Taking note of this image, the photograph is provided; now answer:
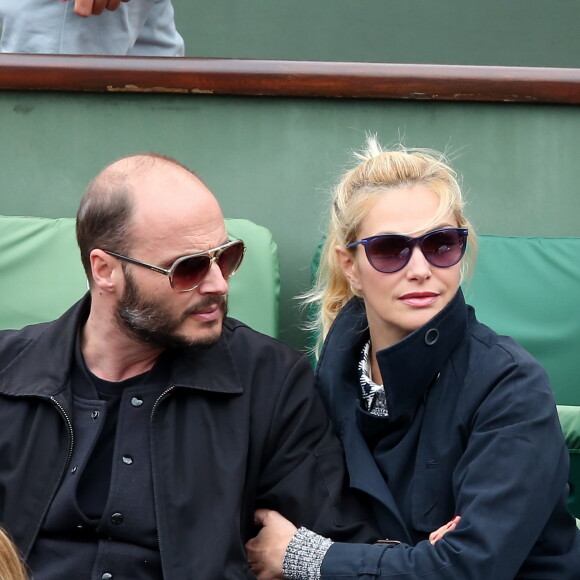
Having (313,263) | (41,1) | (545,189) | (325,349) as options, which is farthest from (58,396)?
(545,189)

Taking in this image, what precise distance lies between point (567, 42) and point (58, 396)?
11.0 ft

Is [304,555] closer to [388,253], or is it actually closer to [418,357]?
[418,357]

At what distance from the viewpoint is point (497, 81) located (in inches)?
133

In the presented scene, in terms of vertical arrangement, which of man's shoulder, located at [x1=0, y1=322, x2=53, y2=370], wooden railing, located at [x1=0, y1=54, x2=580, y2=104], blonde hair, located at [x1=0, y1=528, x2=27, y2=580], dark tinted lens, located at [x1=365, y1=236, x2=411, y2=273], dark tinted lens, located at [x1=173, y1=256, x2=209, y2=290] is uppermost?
wooden railing, located at [x1=0, y1=54, x2=580, y2=104]

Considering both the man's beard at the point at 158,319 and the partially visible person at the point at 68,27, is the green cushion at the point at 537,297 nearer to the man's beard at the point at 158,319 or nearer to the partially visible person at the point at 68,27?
the man's beard at the point at 158,319

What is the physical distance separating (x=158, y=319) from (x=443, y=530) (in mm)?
688

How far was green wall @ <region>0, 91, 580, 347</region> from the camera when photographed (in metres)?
3.42

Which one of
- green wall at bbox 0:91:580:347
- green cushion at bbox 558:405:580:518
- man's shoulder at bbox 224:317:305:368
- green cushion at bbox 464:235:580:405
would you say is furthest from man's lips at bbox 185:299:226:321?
green wall at bbox 0:91:580:347

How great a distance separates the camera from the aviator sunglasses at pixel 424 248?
218 centimetres

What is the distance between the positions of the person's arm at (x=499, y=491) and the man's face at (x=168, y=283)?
549 millimetres

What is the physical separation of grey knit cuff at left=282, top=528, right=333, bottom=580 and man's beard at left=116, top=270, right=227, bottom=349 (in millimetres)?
422

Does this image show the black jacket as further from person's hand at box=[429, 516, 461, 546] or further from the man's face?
person's hand at box=[429, 516, 461, 546]

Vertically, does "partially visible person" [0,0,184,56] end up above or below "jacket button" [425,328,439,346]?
above

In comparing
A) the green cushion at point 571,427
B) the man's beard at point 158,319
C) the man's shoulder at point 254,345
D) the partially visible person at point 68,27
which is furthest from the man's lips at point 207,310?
the partially visible person at point 68,27
